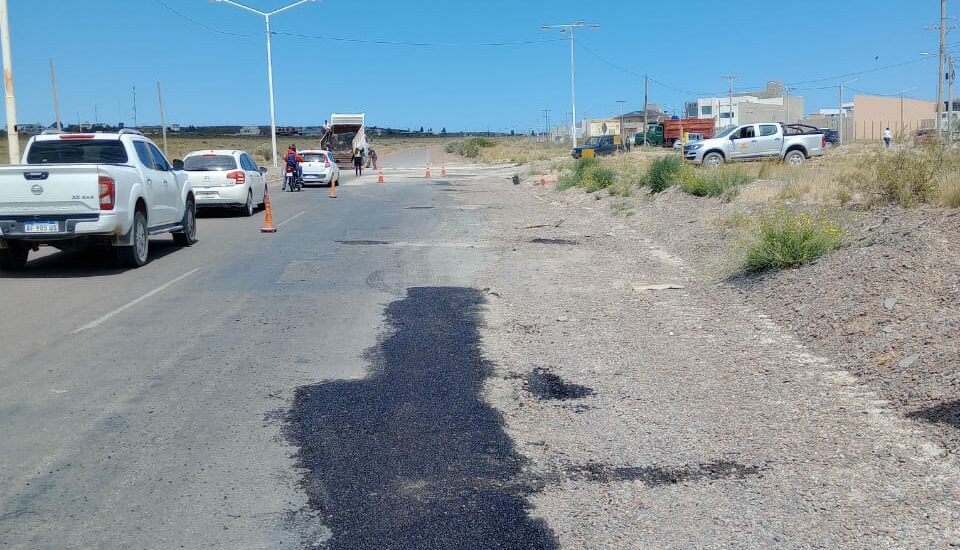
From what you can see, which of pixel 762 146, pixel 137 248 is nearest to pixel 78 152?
pixel 137 248

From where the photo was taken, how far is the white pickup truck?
12234 millimetres

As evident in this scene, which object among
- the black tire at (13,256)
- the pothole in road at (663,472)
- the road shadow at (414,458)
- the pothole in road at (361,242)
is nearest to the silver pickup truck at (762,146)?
the pothole in road at (361,242)

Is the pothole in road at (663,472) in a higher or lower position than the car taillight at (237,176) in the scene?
lower

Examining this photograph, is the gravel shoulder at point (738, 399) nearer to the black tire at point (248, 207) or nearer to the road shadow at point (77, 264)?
the road shadow at point (77, 264)

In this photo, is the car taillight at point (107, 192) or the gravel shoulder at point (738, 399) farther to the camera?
the car taillight at point (107, 192)

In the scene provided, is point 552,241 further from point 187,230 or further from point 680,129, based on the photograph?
point 680,129

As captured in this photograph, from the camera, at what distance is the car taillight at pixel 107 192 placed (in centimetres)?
1243

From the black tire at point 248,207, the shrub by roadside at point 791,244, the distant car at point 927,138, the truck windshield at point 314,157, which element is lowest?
the shrub by roadside at point 791,244

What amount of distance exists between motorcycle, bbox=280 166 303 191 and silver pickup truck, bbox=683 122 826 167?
49.2 feet

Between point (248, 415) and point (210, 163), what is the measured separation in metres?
17.9

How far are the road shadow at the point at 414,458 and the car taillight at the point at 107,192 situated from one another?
6.11m

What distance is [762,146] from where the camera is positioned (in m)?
34.2

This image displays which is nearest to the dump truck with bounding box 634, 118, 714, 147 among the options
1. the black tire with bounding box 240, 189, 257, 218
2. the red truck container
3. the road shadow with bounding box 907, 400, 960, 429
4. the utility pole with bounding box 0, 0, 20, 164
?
the red truck container

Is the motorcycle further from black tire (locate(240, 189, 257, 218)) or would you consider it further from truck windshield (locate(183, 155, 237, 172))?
truck windshield (locate(183, 155, 237, 172))
